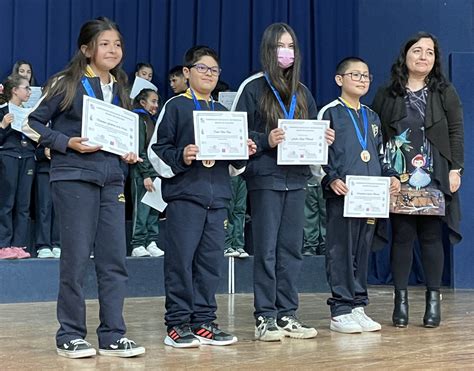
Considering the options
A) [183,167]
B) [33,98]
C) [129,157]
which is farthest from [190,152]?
[33,98]

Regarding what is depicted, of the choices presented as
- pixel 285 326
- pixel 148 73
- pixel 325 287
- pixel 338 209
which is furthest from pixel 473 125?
pixel 285 326

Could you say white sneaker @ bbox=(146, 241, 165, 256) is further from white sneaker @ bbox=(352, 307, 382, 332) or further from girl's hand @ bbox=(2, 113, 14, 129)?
white sneaker @ bbox=(352, 307, 382, 332)

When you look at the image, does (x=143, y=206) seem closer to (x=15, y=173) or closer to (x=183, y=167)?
(x=15, y=173)

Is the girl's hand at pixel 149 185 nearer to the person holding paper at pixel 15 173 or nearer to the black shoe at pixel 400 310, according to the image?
the person holding paper at pixel 15 173

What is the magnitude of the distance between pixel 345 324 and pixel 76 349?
131 centimetres

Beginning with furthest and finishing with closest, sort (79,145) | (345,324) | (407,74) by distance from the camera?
(407,74) → (345,324) → (79,145)

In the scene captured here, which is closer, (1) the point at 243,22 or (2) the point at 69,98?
(2) the point at 69,98

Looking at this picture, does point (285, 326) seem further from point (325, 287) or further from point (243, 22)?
point (243, 22)

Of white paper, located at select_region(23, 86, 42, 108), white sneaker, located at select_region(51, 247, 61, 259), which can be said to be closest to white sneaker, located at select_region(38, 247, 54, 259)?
white sneaker, located at select_region(51, 247, 61, 259)

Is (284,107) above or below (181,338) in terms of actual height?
above

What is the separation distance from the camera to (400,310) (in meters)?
3.73

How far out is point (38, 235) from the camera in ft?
18.0

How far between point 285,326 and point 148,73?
338 cm

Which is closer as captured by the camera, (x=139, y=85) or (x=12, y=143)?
(x=12, y=143)
